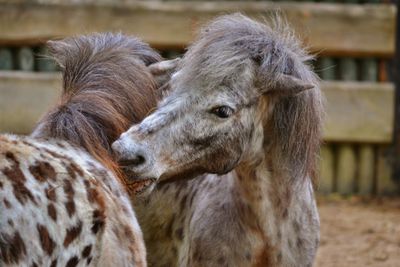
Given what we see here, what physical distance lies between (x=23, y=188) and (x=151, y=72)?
2179 mm

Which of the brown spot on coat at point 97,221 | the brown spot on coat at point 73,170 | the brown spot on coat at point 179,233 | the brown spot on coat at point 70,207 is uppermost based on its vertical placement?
the brown spot on coat at point 73,170

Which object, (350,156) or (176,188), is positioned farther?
(350,156)

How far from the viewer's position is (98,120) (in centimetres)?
516

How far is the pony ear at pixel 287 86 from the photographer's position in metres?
5.26

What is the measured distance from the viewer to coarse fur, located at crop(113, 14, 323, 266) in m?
5.12

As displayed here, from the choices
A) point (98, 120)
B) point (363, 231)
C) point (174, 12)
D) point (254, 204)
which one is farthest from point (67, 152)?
point (174, 12)

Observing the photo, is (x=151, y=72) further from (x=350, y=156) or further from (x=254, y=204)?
(x=350, y=156)

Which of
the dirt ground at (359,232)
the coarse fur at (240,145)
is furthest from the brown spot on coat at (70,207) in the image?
the dirt ground at (359,232)

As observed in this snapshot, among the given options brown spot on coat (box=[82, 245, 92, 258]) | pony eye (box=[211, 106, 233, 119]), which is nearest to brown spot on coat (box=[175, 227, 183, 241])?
pony eye (box=[211, 106, 233, 119])

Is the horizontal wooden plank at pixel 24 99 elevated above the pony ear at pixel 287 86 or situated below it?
below

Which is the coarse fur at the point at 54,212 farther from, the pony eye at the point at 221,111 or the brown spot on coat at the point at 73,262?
the pony eye at the point at 221,111

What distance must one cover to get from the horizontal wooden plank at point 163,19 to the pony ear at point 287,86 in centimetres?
525

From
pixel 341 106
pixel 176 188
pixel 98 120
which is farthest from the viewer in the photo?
pixel 341 106

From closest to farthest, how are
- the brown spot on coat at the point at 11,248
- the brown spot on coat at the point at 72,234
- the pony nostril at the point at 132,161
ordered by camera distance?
the brown spot on coat at the point at 11,248
the brown spot on coat at the point at 72,234
the pony nostril at the point at 132,161
